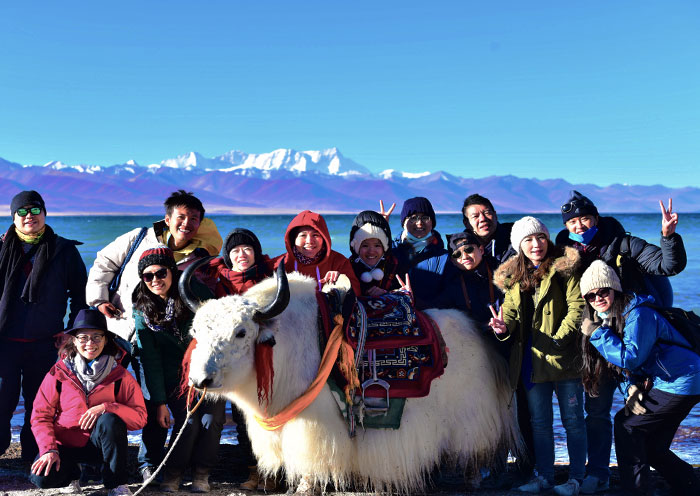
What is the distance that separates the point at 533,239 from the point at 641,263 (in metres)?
0.59

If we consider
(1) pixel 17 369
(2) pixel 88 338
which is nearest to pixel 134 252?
(2) pixel 88 338

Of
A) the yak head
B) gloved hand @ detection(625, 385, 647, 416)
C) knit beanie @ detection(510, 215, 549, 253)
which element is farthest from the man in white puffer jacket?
gloved hand @ detection(625, 385, 647, 416)

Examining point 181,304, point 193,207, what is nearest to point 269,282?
point 181,304

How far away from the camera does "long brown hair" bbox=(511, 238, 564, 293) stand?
3266 mm

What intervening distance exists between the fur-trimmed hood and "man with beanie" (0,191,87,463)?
2406mm

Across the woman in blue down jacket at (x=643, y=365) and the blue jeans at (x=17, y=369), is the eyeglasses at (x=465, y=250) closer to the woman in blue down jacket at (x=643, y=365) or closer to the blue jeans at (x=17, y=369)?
the woman in blue down jacket at (x=643, y=365)

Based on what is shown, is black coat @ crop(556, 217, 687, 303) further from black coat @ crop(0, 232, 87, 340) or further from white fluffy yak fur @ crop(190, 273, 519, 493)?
black coat @ crop(0, 232, 87, 340)

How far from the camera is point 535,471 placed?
3.62 m

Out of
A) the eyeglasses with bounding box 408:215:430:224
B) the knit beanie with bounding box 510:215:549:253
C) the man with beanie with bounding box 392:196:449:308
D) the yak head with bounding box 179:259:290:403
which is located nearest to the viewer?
the yak head with bounding box 179:259:290:403

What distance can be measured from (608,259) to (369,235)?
1295mm

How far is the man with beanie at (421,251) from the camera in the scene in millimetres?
3889

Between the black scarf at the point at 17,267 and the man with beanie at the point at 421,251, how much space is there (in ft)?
6.71

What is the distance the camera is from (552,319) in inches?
128

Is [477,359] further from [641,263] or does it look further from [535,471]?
[641,263]
